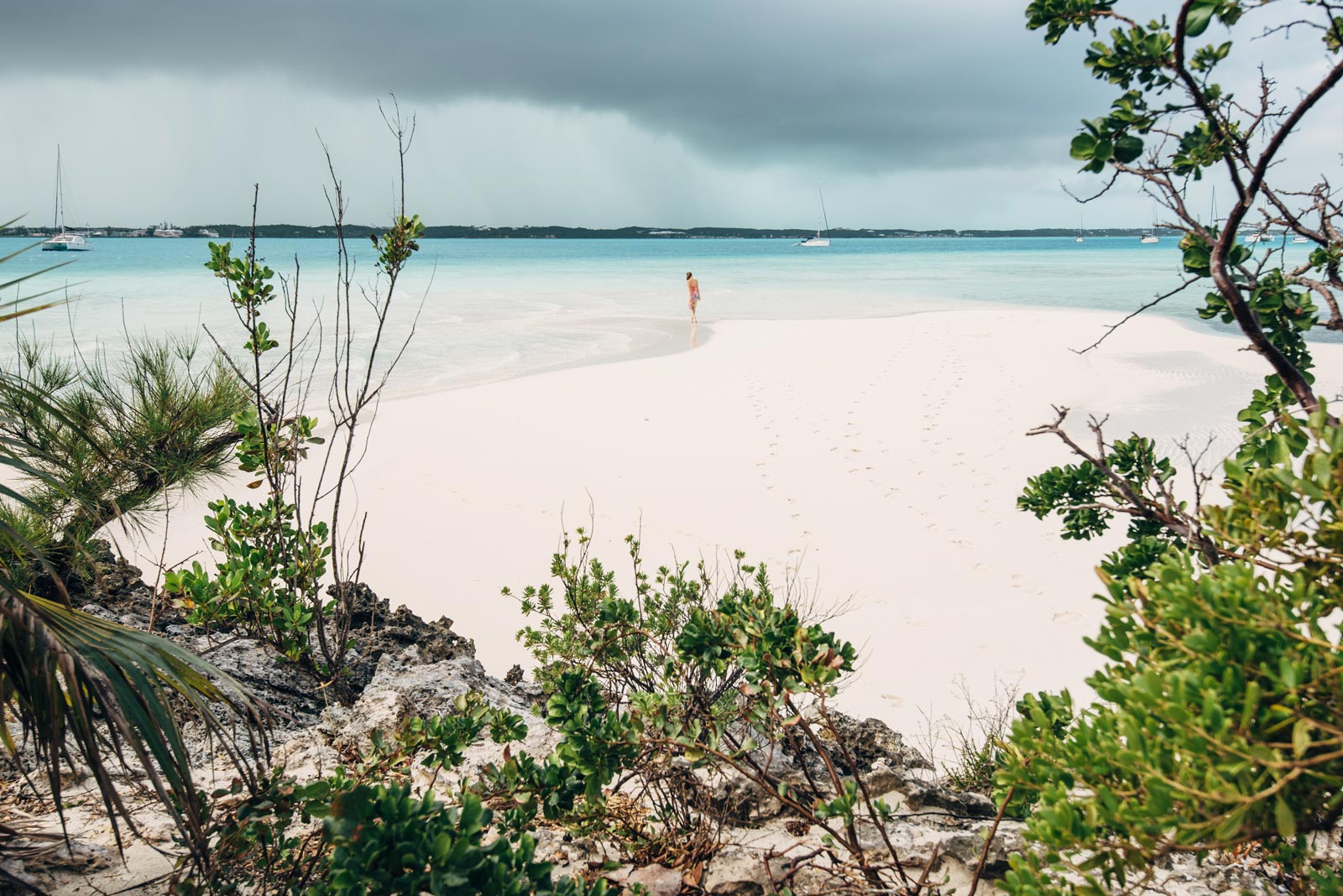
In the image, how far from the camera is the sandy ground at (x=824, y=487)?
5082mm

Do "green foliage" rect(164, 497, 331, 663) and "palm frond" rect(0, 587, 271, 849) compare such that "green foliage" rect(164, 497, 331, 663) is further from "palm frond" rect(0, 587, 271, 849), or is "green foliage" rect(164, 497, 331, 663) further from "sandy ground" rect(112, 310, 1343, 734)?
"sandy ground" rect(112, 310, 1343, 734)

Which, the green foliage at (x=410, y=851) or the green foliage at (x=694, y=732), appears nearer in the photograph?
the green foliage at (x=410, y=851)

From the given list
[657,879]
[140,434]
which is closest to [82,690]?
[657,879]

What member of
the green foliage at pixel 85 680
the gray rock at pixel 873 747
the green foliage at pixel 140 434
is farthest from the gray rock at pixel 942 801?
the green foliage at pixel 140 434

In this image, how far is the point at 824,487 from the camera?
304 inches

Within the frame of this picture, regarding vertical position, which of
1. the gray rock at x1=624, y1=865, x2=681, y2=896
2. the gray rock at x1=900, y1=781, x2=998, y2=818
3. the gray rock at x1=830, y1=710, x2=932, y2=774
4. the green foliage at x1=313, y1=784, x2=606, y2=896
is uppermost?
the green foliage at x1=313, y1=784, x2=606, y2=896

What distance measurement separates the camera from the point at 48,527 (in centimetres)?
348

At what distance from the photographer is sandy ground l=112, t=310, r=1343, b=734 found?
5.08 metres

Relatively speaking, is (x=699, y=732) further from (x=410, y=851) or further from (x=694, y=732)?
(x=410, y=851)

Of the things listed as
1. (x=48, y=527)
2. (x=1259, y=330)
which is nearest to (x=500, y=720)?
(x=1259, y=330)

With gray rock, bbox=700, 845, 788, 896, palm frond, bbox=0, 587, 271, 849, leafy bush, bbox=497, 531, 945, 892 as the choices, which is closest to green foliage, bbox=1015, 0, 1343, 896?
leafy bush, bbox=497, 531, 945, 892

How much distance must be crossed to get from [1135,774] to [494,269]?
181ft

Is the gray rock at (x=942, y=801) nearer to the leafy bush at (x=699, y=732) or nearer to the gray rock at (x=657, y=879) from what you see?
the leafy bush at (x=699, y=732)

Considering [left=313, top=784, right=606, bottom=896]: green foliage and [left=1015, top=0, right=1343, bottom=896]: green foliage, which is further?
[left=313, top=784, right=606, bottom=896]: green foliage
